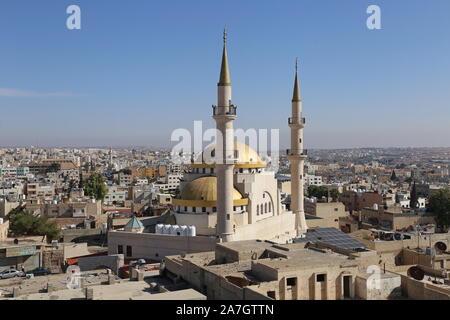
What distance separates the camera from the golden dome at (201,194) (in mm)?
Answer: 23641

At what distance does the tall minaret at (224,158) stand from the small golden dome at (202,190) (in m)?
2.06

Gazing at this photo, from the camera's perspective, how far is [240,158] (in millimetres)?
26094

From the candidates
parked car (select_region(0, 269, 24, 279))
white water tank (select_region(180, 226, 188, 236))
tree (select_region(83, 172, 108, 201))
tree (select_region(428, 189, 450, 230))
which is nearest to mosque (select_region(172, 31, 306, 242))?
white water tank (select_region(180, 226, 188, 236))

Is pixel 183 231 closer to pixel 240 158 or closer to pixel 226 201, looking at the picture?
pixel 226 201

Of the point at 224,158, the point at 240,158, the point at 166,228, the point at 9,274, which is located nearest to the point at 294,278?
the point at 224,158

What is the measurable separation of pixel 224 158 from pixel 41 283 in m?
9.08

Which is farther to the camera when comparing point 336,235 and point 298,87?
point 298,87

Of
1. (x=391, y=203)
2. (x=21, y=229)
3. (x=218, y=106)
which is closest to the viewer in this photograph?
(x=218, y=106)

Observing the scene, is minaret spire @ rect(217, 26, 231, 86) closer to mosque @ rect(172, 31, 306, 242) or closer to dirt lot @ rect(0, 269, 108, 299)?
mosque @ rect(172, 31, 306, 242)

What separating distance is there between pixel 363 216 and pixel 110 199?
3087 cm

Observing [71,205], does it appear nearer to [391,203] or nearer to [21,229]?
[21,229]

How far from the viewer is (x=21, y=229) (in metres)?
31.7

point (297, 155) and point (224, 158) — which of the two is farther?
point (297, 155)
